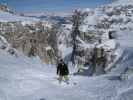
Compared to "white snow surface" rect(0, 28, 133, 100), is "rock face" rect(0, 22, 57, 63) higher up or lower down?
lower down

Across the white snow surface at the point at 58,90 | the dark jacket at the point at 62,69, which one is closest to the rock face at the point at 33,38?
the dark jacket at the point at 62,69

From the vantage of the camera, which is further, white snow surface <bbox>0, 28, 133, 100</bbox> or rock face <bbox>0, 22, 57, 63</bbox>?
rock face <bbox>0, 22, 57, 63</bbox>

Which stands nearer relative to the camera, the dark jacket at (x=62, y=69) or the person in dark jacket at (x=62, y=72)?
the person in dark jacket at (x=62, y=72)

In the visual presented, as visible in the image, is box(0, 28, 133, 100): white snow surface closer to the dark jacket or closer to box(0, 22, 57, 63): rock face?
the dark jacket

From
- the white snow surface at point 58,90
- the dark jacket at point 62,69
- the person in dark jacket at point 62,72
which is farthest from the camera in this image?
the dark jacket at point 62,69

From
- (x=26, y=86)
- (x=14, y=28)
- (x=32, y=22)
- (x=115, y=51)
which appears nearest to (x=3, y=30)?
(x=14, y=28)

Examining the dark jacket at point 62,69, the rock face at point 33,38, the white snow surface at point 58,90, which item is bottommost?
the rock face at point 33,38

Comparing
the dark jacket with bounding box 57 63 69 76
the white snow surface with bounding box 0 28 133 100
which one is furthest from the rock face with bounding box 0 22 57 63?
the white snow surface with bounding box 0 28 133 100

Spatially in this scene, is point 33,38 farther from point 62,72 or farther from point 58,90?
point 58,90

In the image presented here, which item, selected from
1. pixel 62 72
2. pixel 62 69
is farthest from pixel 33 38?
pixel 62 72

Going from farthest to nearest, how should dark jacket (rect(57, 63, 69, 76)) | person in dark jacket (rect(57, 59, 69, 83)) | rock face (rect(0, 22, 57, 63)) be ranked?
rock face (rect(0, 22, 57, 63)), dark jacket (rect(57, 63, 69, 76)), person in dark jacket (rect(57, 59, 69, 83))

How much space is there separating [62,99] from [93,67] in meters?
25.7

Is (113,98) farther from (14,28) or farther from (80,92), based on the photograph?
(14,28)

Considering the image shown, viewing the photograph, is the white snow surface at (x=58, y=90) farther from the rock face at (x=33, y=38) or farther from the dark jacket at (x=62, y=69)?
the rock face at (x=33, y=38)
